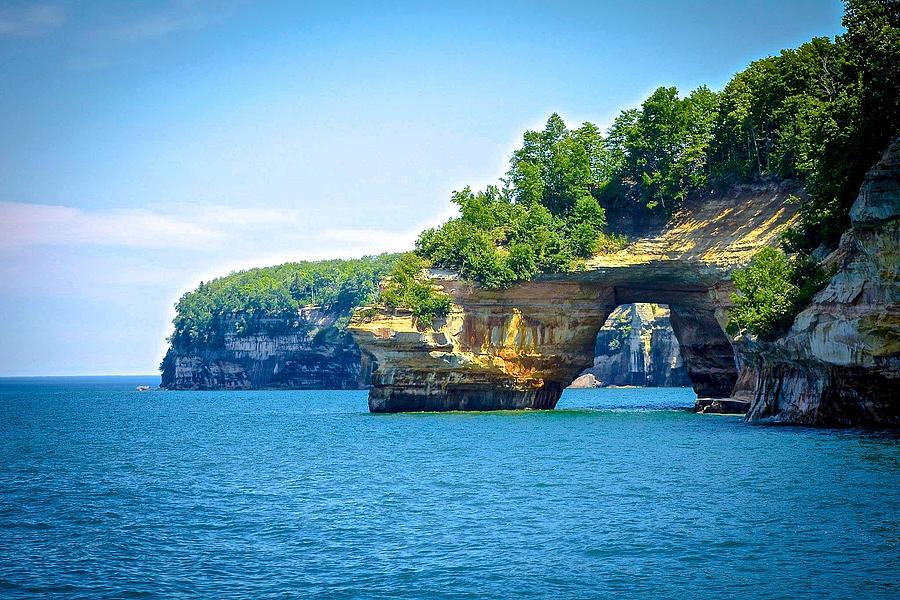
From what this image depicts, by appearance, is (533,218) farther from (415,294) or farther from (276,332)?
(276,332)

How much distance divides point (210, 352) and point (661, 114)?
108716 millimetres

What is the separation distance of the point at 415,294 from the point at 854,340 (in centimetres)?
3100

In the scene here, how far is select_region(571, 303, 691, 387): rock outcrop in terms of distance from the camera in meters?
138

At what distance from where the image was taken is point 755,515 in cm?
2672

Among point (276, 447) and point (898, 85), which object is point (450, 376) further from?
point (898, 85)

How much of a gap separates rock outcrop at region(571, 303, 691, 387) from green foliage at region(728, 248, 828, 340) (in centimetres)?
8001

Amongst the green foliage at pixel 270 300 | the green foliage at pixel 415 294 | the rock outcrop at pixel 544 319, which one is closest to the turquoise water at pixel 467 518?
the rock outcrop at pixel 544 319

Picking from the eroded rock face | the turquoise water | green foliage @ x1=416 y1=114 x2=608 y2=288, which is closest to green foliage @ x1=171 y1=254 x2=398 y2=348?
green foliage @ x1=416 y1=114 x2=608 y2=288

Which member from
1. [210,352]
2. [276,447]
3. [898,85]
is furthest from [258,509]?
[210,352]

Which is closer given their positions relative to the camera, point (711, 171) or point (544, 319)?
point (711, 171)

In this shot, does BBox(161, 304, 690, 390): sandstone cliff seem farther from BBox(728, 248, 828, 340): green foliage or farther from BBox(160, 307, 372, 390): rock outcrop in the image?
BBox(728, 248, 828, 340): green foliage

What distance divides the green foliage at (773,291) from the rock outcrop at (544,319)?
623cm

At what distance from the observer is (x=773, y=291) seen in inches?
2004

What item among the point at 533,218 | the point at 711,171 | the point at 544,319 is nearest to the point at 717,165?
the point at 711,171
